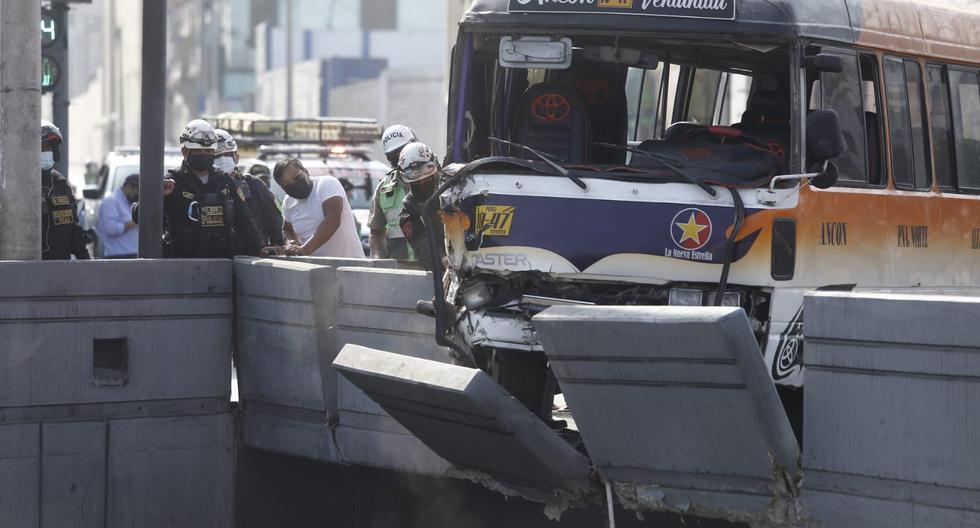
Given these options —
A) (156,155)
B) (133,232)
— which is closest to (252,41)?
(133,232)

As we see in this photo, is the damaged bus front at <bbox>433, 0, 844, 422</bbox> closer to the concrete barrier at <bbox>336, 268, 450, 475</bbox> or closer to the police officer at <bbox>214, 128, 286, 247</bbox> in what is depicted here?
the concrete barrier at <bbox>336, 268, 450, 475</bbox>

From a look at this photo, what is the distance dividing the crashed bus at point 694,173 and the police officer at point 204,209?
2.10 m

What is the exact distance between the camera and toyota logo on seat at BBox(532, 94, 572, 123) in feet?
29.3

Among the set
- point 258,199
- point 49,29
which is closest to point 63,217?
point 258,199

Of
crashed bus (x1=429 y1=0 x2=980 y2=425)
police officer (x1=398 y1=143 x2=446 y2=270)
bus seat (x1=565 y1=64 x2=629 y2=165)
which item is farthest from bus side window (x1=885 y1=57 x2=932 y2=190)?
police officer (x1=398 y1=143 x2=446 y2=270)

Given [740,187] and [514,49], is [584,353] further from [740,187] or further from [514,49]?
[514,49]

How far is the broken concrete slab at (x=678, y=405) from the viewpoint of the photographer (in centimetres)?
631

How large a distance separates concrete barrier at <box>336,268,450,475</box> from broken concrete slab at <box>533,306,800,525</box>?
1.44 m


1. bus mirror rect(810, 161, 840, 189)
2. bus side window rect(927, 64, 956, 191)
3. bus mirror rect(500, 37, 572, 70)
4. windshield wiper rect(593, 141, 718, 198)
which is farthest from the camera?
bus side window rect(927, 64, 956, 191)

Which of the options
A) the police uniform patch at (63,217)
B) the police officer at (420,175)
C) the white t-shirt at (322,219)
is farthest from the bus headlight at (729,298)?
the police uniform patch at (63,217)

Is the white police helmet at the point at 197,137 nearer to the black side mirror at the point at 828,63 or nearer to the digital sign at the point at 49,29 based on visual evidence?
the black side mirror at the point at 828,63

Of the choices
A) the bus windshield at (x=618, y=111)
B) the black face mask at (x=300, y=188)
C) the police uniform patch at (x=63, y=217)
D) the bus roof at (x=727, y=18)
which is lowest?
the police uniform patch at (x=63, y=217)

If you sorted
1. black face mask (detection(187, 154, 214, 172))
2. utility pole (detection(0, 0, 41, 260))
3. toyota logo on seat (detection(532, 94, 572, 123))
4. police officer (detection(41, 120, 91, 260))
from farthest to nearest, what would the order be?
police officer (detection(41, 120, 91, 260))
black face mask (detection(187, 154, 214, 172))
utility pole (detection(0, 0, 41, 260))
toyota logo on seat (detection(532, 94, 572, 123))

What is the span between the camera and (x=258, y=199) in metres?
11.5
